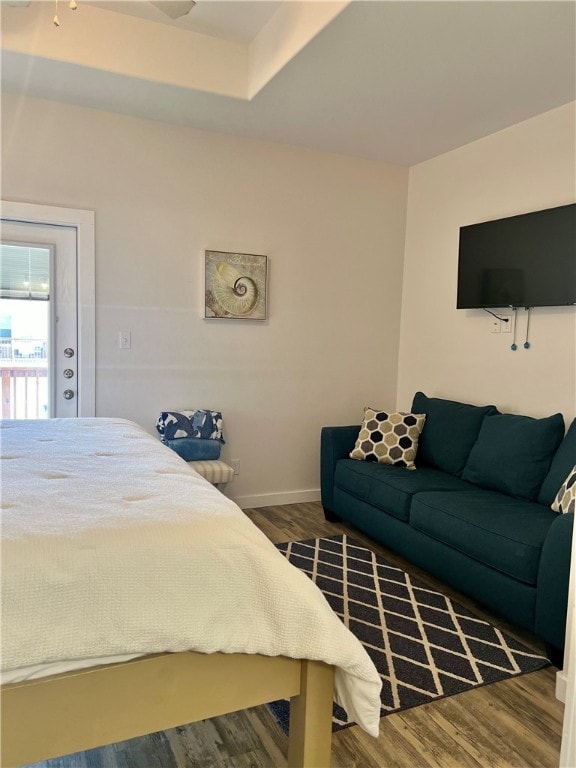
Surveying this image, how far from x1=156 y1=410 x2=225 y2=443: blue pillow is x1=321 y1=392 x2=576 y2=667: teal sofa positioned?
760 mm

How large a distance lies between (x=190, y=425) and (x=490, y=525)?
2.02 metres

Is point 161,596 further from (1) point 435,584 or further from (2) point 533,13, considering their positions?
(2) point 533,13

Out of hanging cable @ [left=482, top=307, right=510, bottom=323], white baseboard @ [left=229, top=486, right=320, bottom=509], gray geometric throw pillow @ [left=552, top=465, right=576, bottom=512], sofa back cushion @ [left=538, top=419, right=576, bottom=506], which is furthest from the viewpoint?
white baseboard @ [left=229, top=486, right=320, bottom=509]

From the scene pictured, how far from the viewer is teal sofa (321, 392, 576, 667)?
236 centimetres

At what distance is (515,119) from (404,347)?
1799mm

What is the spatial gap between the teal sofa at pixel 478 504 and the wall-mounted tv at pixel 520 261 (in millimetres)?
699

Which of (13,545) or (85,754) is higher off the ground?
(13,545)

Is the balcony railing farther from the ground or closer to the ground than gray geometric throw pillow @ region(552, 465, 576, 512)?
farther from the ground

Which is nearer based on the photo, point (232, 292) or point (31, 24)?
point (31, 24)

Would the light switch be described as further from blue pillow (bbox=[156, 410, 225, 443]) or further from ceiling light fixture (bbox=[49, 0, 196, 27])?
ceiling light fixture (bbox=[49, 0, 196, 27])

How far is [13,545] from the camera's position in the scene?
4.31 ft

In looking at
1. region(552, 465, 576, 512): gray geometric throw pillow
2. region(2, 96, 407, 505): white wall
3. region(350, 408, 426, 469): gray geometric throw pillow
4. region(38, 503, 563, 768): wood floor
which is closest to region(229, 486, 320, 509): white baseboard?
region(2, 96, 407, 505): white wall

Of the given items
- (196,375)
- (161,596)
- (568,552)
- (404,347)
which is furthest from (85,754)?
(404,347)

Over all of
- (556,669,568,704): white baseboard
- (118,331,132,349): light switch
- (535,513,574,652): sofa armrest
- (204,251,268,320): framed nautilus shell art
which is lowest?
(556,669,568,704): white baseboard
